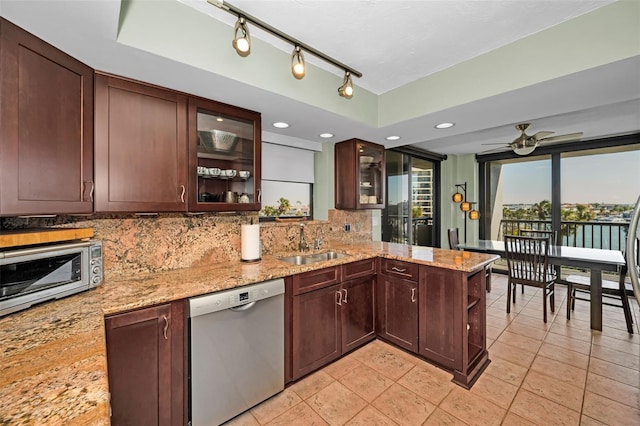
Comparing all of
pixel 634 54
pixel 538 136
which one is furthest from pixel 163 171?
pixel 538 136

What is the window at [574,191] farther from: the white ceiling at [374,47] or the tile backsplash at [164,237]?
the tile backsplash at [164,237]

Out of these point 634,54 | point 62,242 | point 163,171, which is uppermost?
point 634,54

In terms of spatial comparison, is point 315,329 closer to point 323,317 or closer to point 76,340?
point 323,317

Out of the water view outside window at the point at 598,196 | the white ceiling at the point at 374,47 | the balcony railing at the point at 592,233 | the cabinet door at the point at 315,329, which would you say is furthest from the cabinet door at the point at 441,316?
the water view outside window at the point at 598,196

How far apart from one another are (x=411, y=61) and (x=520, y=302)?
371 cm

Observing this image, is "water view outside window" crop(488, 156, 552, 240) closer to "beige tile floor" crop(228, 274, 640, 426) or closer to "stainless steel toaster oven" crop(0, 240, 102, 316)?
"beige tile floor" crop(228, 274, 640, 426)

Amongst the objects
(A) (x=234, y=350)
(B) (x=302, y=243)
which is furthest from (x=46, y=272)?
(B) (x=302, y=243)

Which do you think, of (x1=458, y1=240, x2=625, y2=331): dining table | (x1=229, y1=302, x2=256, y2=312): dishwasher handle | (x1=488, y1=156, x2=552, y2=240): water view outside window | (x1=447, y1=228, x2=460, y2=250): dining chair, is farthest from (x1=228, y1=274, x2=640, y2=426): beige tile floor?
(x1=488, y1=156, x2=552, y2=240): water view outside window

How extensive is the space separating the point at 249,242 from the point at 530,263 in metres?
3.43

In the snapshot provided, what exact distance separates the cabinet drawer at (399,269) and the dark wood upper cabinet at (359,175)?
83 centimetres

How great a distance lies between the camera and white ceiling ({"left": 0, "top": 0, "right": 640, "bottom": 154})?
4.27 ft

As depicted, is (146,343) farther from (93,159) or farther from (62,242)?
(93,159)

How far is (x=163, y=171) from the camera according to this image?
1801 mm

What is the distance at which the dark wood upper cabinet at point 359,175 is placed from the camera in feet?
10.5
